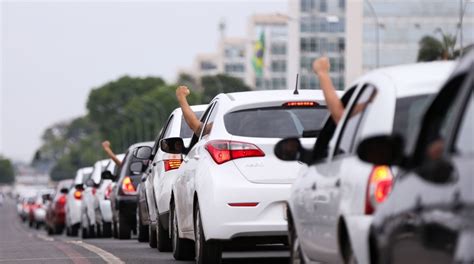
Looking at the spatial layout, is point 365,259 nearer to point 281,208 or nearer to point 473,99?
point 473,99

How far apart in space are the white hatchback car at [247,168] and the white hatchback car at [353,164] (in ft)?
9.68

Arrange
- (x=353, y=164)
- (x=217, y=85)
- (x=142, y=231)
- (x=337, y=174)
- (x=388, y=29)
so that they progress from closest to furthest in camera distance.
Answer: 1. (x=353, y=164)
2. (x=337, y=174)
3. (x=142, y=231)
4. (x=388, y=29)
5. (x=217, y=85)

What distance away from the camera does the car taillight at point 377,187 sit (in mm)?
7582

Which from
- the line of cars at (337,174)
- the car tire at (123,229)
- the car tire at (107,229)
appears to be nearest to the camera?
the line of cars at (337,174)

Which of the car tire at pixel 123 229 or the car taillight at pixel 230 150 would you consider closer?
the car taillight at pixel 230 150

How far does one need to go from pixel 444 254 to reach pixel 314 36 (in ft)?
455

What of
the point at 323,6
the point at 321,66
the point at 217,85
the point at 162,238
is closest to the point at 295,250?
the point at 321,66

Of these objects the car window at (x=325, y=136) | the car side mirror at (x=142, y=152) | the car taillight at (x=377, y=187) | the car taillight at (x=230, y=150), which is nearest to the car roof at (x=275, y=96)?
the car taillight at (x=230, y=150)

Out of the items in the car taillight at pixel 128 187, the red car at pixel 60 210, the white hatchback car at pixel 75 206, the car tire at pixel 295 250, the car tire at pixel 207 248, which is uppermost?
the car tire at pixel 295 250

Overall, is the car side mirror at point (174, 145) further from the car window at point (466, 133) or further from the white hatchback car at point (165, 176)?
the car window at point (466, 133)

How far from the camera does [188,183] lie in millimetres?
14133

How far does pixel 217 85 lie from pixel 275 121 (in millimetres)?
164913

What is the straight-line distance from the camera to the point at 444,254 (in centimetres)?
593

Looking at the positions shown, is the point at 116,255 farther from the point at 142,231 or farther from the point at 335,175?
the point at 335,175
